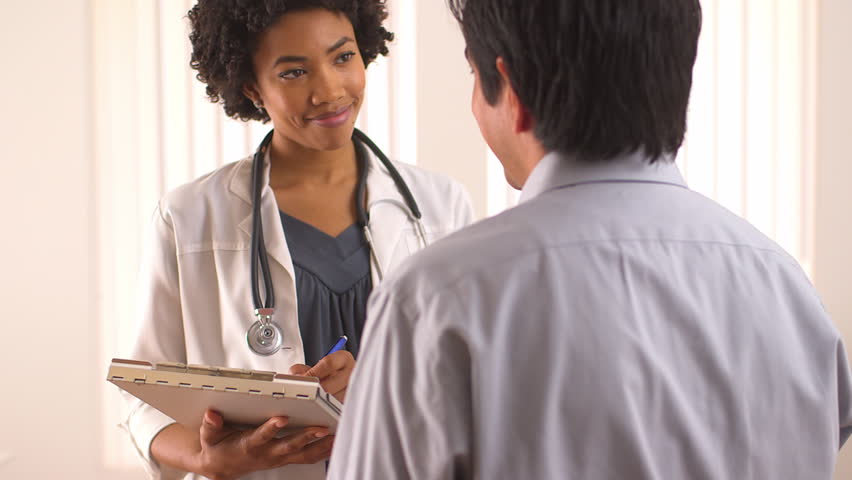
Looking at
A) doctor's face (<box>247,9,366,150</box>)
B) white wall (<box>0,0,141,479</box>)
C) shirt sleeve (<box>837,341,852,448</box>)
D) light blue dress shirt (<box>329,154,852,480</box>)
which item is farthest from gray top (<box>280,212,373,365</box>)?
white wall (<box>0,0,141,479</box>)

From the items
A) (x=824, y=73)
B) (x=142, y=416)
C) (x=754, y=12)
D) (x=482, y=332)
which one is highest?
(x=754, y=12)

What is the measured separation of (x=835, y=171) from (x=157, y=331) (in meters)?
2.47

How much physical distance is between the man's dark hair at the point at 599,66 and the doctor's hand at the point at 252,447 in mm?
697

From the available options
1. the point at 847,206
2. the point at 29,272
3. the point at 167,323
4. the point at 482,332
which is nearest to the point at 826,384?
the point at 482,332

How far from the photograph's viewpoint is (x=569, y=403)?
0.70 meters

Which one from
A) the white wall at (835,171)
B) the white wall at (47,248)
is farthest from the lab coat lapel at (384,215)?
the white wall at (835,171)

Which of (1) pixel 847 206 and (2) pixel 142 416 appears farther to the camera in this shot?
(1) pixel 847 206

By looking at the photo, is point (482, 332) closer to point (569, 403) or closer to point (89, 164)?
point (569, 403)

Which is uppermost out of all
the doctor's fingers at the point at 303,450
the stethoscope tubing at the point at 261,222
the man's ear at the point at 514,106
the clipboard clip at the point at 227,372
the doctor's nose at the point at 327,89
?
the doctor's nose at the point at 327,89

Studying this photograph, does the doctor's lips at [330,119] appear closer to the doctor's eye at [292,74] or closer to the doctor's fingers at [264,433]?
the doctor's eye at [292,74]

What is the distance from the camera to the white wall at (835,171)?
288 cm

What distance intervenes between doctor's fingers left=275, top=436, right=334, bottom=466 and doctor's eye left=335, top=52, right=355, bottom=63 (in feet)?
2.42

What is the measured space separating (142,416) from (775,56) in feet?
8.20

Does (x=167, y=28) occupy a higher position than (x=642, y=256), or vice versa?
(x=167, y=28)
